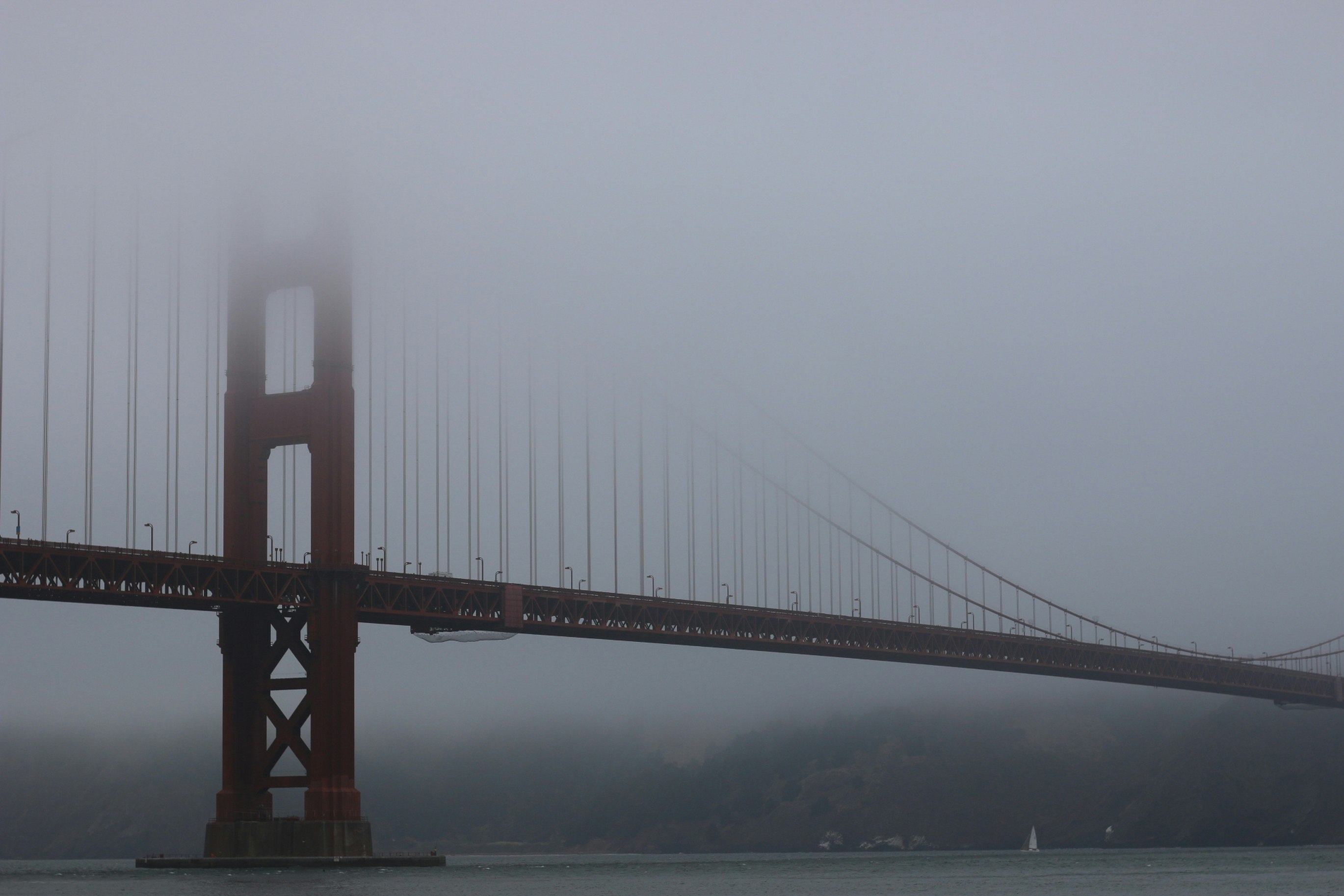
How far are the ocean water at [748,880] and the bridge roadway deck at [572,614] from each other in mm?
9144

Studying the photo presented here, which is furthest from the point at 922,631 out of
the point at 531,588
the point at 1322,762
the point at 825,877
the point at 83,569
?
the point at 1322,762

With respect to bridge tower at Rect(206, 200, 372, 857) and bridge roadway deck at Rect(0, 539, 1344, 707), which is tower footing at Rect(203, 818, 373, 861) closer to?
bridge tower at Rect(206, 200, 372, 857)

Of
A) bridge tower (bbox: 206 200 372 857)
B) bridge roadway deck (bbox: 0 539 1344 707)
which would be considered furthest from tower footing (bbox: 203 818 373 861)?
bridge roadway deck (bbox: 0 539 1344 707)

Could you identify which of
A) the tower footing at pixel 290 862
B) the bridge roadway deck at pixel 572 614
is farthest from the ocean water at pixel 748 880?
the bridge roadway deck at pixel 572 614

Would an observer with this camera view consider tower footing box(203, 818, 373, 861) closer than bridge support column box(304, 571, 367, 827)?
Yes

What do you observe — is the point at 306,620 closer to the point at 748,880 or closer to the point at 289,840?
the point at 289,840

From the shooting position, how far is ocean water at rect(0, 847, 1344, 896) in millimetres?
52875

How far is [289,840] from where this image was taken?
189 ft

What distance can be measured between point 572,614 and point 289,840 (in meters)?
15.5

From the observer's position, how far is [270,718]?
193 feet

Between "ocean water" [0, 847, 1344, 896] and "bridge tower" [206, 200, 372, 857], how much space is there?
5.15 ft

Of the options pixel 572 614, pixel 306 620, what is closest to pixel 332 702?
pixel 306 620

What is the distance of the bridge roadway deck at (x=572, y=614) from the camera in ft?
178

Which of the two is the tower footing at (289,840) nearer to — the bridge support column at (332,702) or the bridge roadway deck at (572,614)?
the bridge support column at (332,702)
